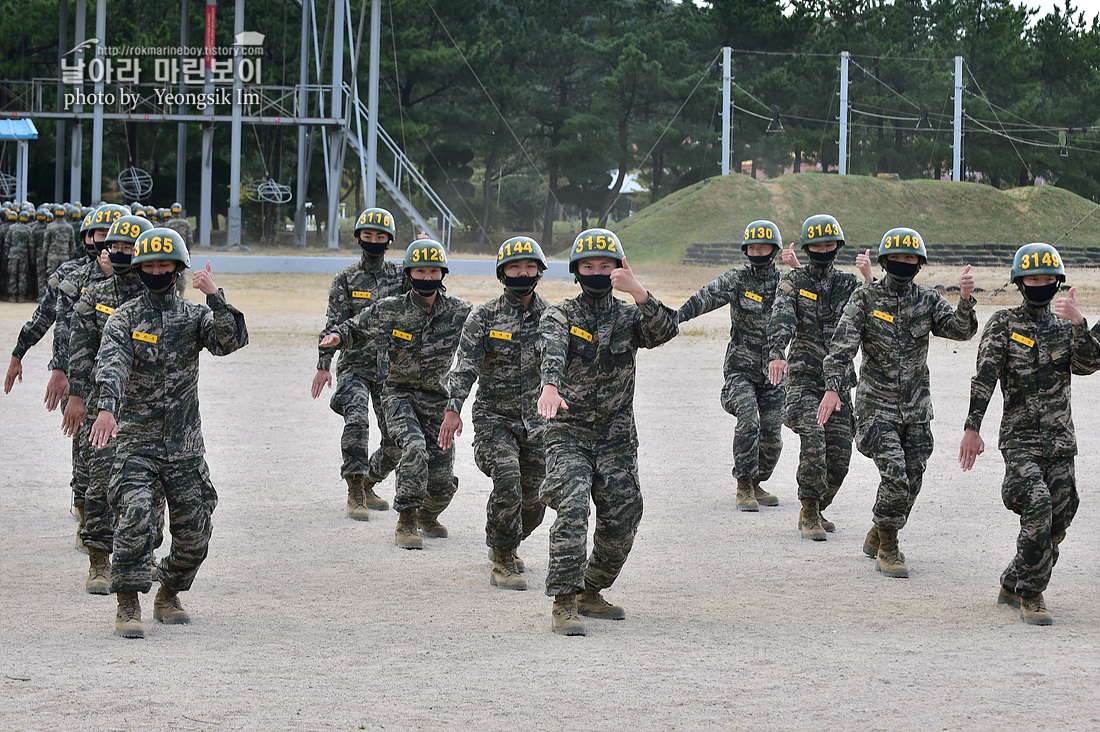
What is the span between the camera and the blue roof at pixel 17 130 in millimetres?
42969

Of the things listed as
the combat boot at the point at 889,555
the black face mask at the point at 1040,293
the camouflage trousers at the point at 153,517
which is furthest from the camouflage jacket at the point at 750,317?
the camouflage trousers at the point at 153,517

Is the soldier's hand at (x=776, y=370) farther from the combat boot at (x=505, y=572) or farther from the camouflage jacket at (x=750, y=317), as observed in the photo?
the combat boot at (x=505, y=572)

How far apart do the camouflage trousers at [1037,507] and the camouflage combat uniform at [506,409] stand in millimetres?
2897

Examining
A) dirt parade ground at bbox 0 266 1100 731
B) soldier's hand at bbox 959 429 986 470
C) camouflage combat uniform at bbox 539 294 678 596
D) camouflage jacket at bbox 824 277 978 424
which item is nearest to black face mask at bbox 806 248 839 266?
camouflage jacket at bbox 824 277 978 424

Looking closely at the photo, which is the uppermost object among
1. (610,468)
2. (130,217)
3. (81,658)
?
(130,217)

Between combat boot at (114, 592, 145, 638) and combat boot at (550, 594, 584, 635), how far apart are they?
7.29ft

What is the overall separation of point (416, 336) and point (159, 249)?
2636mm

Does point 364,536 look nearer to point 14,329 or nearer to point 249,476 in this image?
point 249,476

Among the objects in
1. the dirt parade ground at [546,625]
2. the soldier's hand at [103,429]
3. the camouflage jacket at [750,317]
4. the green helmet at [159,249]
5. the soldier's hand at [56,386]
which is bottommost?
the dirt parade ground at [546,625]

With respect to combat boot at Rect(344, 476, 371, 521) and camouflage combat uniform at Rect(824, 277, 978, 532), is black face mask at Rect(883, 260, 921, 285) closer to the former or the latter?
camouflage combat uniform at Rect(824, 277, 978, 532)

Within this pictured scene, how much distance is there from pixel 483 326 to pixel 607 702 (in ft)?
10.9

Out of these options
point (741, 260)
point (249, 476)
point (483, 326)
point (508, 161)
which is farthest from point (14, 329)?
point (508, 161)

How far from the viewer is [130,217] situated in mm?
9242

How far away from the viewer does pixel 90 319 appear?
9195 mm
